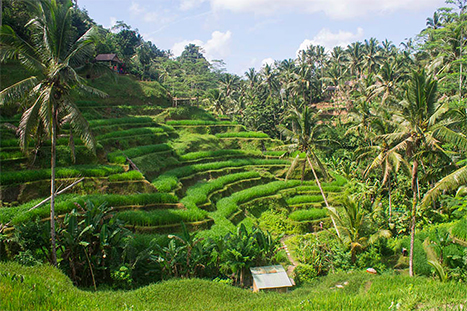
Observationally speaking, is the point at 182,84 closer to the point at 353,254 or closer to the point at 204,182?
the point at 204,182

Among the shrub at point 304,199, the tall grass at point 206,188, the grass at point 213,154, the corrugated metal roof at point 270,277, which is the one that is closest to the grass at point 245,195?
the tall grass at point 206,188

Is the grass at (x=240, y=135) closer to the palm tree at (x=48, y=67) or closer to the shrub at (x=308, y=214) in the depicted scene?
the shrub at (x=308, y=214)

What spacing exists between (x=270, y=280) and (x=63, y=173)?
875 cm

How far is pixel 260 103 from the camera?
3738cm

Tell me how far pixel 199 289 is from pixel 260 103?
1216 inches

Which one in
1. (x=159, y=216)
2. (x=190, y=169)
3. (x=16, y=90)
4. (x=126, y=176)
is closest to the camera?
(x=16, y=90)

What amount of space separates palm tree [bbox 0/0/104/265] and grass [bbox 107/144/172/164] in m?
6.00

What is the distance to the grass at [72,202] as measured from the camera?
932 centimetres

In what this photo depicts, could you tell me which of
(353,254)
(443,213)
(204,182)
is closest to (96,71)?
(204,182)

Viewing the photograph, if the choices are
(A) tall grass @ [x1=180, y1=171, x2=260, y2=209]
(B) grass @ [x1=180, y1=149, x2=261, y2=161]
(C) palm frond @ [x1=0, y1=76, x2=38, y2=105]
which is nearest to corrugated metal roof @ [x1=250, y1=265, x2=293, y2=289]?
(A) tall grass @ [x1=180, y1=171, x2=260, y2=209]

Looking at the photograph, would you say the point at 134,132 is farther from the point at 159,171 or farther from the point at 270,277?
the point at 270,277

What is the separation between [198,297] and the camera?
7945 mm

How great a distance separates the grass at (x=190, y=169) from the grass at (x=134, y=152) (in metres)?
1.88

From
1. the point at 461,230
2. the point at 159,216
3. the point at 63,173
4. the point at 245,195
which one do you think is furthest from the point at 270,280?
A: the point at 63,173
